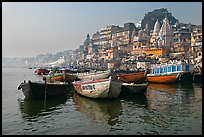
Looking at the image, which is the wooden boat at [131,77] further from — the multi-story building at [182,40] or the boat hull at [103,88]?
the multi-story building at [182,40]

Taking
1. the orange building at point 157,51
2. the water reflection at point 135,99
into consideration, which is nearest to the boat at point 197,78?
the water reflection at point 135,99

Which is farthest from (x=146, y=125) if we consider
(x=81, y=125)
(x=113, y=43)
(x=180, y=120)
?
(x=113, y=43)

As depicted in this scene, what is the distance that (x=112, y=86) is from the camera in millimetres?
19641

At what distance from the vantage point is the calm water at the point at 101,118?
1229cm

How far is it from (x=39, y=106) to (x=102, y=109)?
5074 millimetres

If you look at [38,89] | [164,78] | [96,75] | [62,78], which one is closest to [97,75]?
[96,75]

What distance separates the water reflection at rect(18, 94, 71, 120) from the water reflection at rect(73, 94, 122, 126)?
1.92 metres

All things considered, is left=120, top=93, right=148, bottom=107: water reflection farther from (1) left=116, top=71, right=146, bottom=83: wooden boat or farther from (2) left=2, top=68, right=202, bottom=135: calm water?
(1) left=116, top=71, right=146, bottom=83: wooden boat

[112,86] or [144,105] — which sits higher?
[112,86]

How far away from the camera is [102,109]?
17.2 m

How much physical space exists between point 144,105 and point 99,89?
3902 millimetres

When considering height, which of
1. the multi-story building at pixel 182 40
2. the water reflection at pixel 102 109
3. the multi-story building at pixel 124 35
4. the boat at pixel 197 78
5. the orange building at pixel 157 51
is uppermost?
the multi-story building at pixel 124 35

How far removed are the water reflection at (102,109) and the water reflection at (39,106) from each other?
1920 millimetres

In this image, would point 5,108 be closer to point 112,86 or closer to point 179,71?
point 112,86
